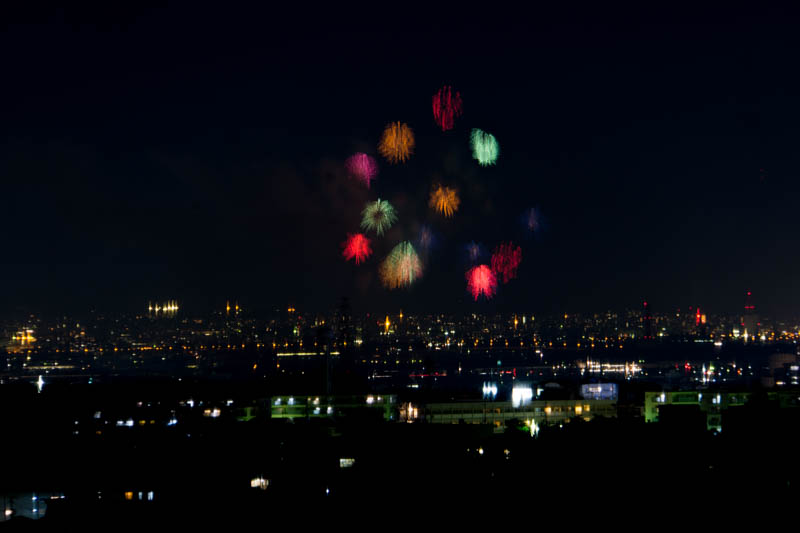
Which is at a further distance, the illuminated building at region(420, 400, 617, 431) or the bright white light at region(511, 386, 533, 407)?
the bright white light at region(511, 386, 533, 407)

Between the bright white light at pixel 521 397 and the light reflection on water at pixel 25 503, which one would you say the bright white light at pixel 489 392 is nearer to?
the bright white light at pixel 521 397

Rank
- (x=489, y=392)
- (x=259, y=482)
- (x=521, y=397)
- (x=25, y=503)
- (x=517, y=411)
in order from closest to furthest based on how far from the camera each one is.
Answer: (x=259, y=482), (x=25, y=503), (x=517, y=411), (x=521, y=397), (x=489, y=392)

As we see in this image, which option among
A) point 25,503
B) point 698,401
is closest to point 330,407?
point 25,503

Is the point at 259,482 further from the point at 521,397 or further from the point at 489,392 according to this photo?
the point at 489,392

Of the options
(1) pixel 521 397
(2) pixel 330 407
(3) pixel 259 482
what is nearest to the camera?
(3) pixel 259 482

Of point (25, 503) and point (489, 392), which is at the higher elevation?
point (489, 392)

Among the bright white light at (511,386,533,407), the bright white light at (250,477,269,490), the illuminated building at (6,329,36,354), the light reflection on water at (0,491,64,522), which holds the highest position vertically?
the illuminated building at (6,329,36,354)

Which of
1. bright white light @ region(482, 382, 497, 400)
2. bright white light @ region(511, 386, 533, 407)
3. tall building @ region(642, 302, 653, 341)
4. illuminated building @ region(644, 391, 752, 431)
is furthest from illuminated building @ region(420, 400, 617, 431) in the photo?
tall building @ region(642, 302, 653, 341)

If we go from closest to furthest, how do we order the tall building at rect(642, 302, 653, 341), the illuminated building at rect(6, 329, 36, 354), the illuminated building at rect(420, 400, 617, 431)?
the illuminated building at rect(420, 400, 617, 431) → the illuminated building at rect(6, 329, 36, 354) → the tall building at rect(642, 302, 653, 341)

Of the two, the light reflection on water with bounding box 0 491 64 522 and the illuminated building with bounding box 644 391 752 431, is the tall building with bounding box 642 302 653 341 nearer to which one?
the illuminated building with bounding box 644 391 752 431

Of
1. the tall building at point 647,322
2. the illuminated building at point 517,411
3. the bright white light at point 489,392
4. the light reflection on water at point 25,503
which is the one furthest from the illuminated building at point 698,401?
the tall building at point 647,322

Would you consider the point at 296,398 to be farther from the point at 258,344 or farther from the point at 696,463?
the point at 258,344

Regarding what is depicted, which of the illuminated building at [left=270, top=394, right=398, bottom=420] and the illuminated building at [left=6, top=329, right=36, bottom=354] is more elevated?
the illuminated building at [left=6, top=329, right=36, bottom=354]

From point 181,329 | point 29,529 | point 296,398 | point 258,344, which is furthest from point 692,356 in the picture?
point 29,529
